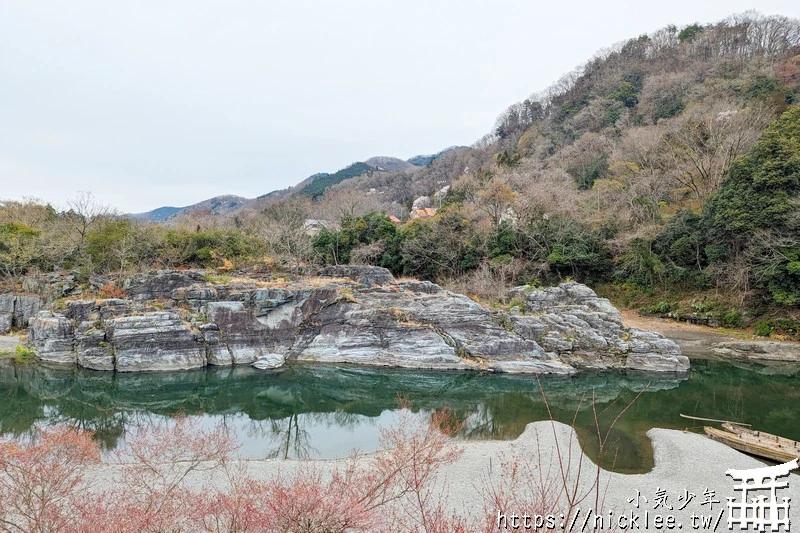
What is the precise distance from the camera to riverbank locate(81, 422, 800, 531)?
28.2ft

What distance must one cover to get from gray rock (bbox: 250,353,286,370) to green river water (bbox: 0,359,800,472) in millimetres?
656

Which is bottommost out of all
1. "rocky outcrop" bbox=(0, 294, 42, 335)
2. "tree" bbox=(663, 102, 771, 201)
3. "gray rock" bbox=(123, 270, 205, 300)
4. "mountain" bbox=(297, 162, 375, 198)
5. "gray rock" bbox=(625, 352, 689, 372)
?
"gray rock" bbox=(625, 352, 689, 372)

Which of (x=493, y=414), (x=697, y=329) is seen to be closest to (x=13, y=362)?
(x=493, y=414)

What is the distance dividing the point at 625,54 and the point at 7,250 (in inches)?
2873

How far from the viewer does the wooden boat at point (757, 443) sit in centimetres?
1091

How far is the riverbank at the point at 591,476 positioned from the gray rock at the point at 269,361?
10.3 meters

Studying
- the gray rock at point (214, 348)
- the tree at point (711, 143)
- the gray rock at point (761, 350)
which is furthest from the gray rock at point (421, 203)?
the gray rock at point (761, 350)

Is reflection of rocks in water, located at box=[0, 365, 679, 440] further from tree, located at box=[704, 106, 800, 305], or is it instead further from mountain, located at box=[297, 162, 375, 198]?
mountain, located at box=[297, 162, 375, 198]

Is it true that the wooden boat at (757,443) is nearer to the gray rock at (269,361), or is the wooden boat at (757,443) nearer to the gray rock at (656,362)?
the gray rock at (656,362)

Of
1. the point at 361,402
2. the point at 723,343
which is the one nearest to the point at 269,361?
the point at 361,402

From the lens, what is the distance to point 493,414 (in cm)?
1553

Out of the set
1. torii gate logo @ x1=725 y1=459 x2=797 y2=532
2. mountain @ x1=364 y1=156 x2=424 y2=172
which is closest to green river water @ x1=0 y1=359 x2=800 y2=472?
torii gate logo @ x1=725 y1=459 x2=797 y2=532

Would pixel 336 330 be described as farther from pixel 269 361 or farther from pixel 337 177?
pixel 337 177

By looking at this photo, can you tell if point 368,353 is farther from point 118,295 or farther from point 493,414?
point 118,295
